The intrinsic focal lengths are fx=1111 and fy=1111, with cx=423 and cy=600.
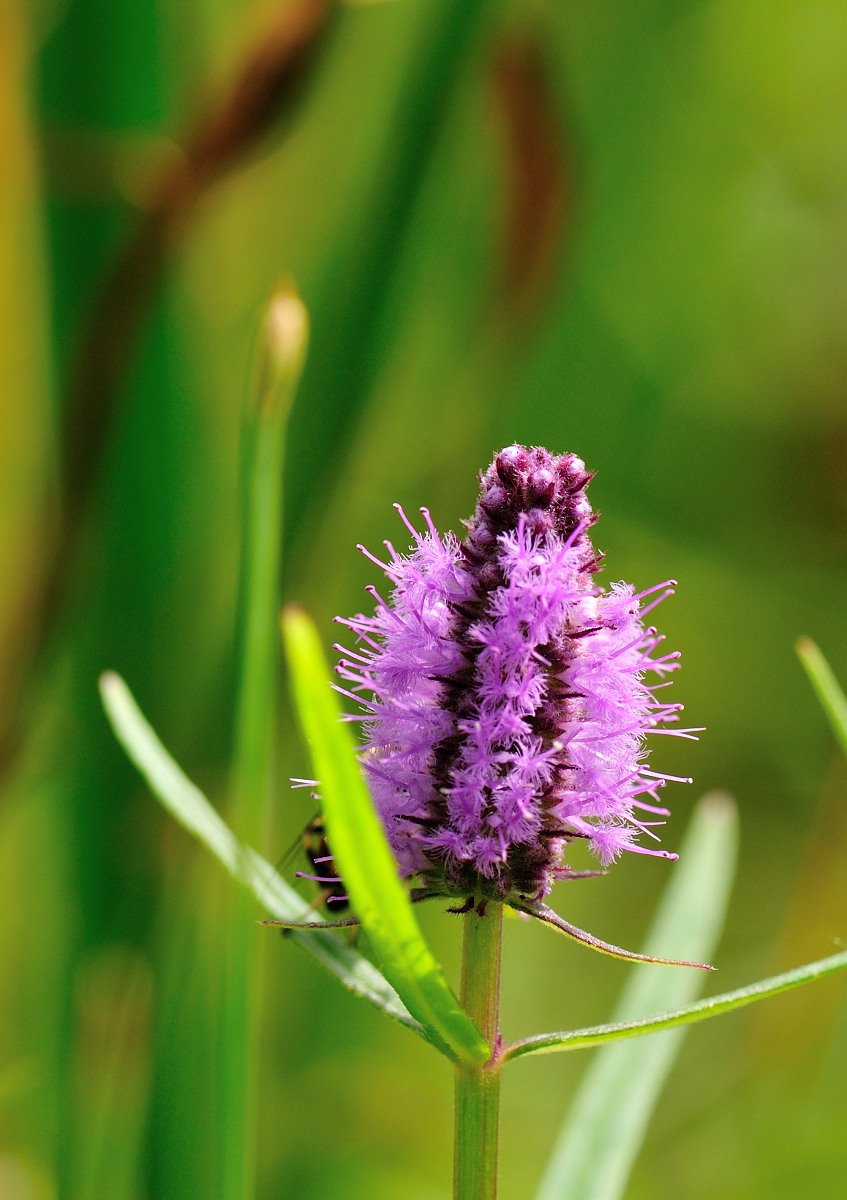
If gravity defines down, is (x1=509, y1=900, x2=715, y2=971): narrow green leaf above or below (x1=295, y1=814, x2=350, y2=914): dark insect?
below

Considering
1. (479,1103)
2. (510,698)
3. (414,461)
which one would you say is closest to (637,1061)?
(479,1103)

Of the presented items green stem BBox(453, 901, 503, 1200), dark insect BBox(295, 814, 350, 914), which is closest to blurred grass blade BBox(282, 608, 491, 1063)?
A: green stem BBox(453, 901, 503, 1200)

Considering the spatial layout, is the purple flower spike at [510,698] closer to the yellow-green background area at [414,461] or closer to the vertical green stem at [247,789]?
the vertical green stem at [247,789]

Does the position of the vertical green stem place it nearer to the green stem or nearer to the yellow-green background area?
the green stem

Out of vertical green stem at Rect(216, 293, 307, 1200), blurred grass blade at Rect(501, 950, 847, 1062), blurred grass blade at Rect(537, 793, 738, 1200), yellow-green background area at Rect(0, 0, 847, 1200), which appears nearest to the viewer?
blurred grass blade at Rect(501, 950, 847, 1062)

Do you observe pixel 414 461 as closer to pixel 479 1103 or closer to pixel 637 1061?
pixel 637 1061

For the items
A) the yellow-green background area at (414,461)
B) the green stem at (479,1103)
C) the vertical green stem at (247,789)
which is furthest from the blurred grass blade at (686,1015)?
the yellow-green background area at (414,461)
